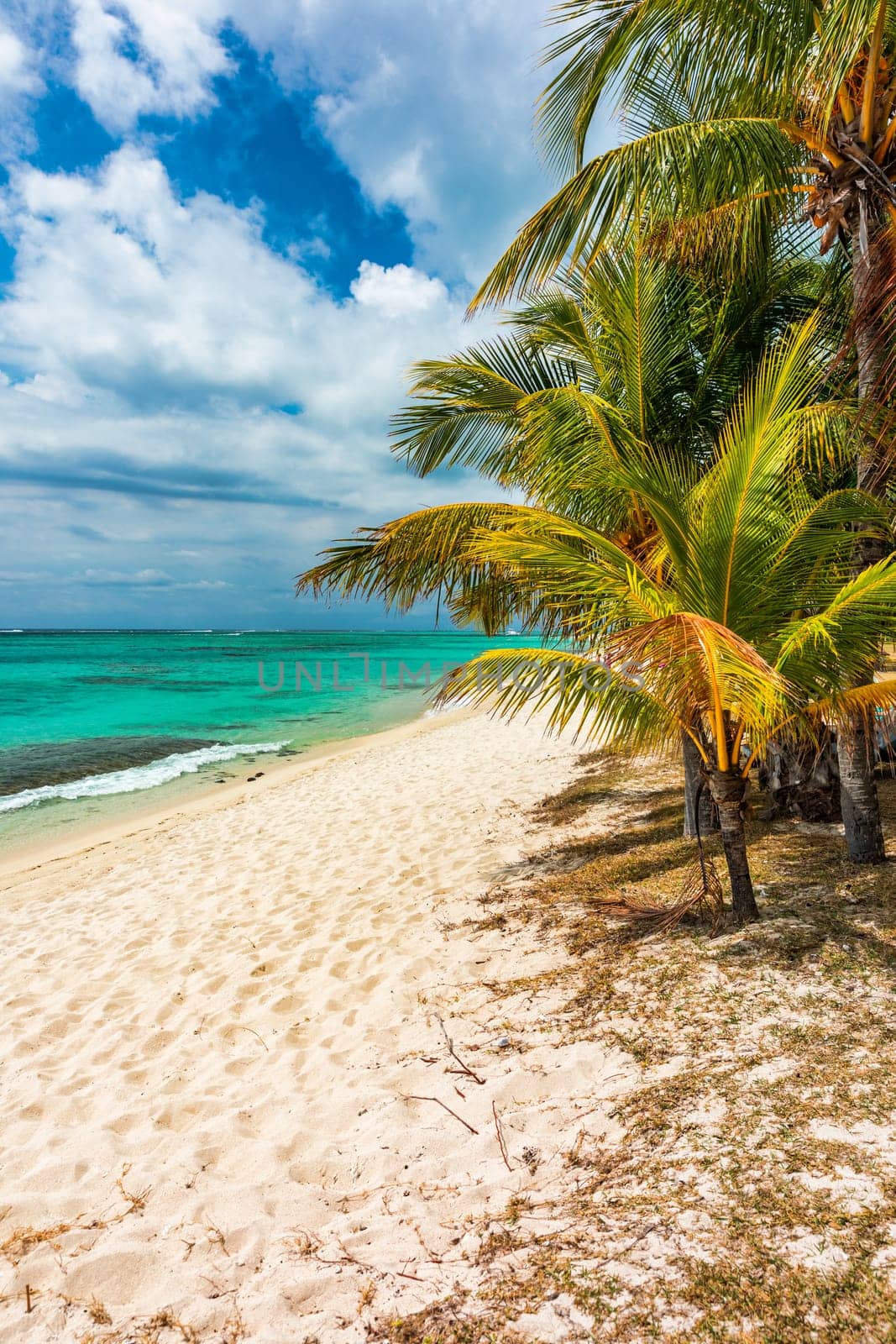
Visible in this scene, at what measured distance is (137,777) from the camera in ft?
45.5

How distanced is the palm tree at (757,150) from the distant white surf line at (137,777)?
1136cm

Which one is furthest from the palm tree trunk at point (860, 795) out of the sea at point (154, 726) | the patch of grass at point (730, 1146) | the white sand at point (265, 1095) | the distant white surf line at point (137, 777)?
the distant white surf line at point (137, 777)

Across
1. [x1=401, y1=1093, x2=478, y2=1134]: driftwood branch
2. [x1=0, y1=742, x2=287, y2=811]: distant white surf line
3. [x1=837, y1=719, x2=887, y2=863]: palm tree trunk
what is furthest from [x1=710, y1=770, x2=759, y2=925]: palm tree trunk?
[x1=0, y1=742, x2=287, y2=811]: distant white surf line

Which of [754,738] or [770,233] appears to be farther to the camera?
[770,233]

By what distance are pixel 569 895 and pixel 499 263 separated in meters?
5.31

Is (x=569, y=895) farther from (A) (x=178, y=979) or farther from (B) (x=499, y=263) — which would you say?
(B) (x=499, y=263)

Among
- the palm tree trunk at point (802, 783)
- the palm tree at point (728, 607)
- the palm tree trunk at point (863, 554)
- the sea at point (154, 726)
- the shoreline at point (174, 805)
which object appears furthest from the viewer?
the sea at point (154, 726)

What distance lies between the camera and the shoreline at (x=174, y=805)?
29.1 feet

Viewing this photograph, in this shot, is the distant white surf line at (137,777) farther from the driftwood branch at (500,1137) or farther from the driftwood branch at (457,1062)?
the driftwood branch at (500,1137)

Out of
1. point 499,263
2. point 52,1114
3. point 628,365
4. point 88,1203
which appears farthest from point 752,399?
point 52,1114

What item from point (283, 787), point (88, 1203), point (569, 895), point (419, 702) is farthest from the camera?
point (419, 702)

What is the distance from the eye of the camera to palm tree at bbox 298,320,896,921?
3104mm

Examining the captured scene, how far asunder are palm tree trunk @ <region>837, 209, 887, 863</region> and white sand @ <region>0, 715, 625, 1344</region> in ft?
7.57

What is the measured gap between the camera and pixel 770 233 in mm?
5184
